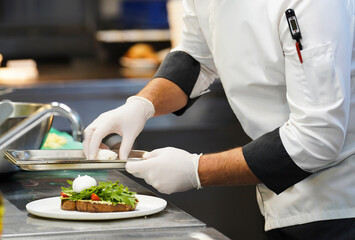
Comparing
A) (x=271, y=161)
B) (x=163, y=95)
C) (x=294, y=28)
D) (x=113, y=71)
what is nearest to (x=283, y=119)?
(x=271, y=161)

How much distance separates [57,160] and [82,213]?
9.8 inches

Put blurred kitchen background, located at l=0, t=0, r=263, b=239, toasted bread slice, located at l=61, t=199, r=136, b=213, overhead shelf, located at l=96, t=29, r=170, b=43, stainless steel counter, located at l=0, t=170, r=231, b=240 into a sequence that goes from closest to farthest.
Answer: stainless steel counter, located at l=0, t=170, r=231, b=240 → toasted bread slice, located at l=61, t=199, r=136, b=213 → blurred kitchen background, located at l=0, t=0, r=263, b=239 → overhead shelf, located at l=96, t=29, r=170, b=43

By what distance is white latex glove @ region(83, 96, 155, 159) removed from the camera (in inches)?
80.9

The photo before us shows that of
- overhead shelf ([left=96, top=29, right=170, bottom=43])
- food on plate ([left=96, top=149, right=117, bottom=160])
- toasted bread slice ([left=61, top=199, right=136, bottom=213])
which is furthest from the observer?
overhead shelf ([left=96, top=29, right=170, bottom=43])

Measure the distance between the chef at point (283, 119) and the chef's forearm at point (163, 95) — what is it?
9 centimetres

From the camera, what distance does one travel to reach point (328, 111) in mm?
1755

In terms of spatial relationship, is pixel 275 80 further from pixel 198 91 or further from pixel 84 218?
pixel 84 218

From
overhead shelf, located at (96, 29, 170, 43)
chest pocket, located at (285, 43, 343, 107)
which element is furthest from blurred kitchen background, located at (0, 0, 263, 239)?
chest pocket, located at (285, 43, 343, 107)

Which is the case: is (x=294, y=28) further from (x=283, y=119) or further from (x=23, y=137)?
(x=23, y=137)

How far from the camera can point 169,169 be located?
74.8 inches

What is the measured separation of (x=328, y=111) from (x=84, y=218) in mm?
669

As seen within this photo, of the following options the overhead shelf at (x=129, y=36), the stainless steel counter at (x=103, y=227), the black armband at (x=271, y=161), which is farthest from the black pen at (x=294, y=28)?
the overhead shelf at (x=129, y=36)

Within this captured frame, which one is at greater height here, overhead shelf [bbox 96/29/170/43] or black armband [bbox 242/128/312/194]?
black armband [bbox 242/128/312/194]

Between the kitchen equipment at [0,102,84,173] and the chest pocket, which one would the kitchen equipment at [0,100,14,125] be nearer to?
the kitchen equipment at [0,102,84,173]
